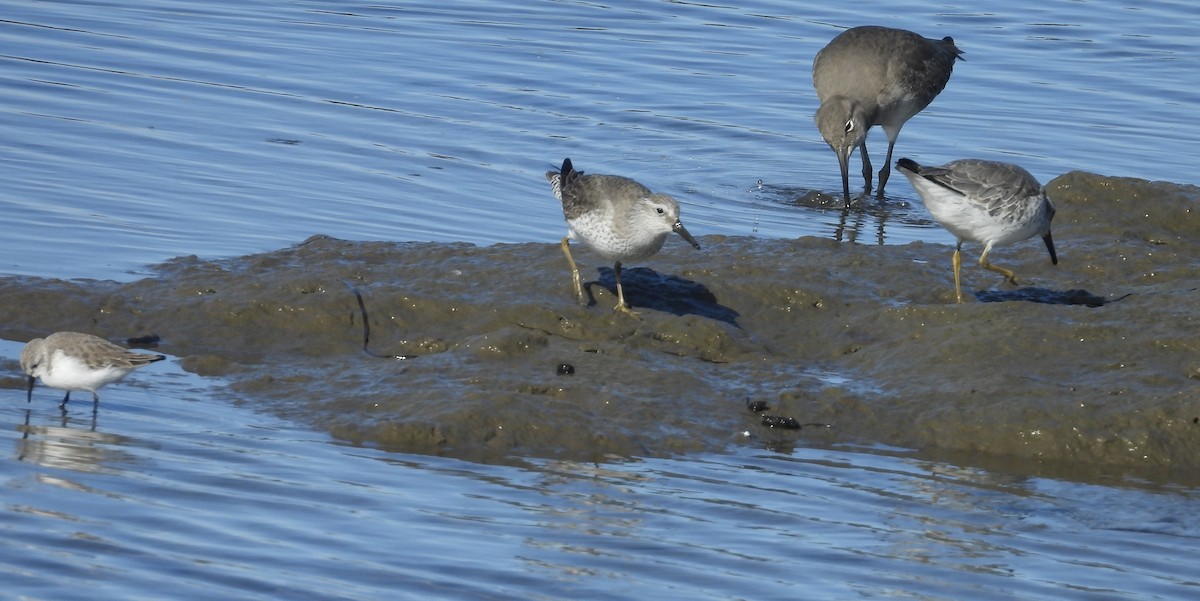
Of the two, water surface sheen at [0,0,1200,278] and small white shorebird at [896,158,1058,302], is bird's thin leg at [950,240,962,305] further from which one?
water surface sheen at [0,0,1200,278]

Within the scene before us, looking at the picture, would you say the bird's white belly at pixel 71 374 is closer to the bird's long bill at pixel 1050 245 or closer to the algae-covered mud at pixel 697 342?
the algae-covered mud at pixel 697 342

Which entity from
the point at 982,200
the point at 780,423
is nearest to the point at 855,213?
the point at 982,200

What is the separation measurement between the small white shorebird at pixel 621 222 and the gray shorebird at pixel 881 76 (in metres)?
5.05

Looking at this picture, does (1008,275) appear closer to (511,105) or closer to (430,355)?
(430,355)

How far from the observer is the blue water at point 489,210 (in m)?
6.71

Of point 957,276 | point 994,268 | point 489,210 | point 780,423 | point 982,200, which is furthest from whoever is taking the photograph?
point 489,210

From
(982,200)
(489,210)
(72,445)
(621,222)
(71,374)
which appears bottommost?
(72,445)

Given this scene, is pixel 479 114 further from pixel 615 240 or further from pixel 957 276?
pixel 957 276

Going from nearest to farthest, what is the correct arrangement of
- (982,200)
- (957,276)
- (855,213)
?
1. (982,200)
2. (957,276)
3. (855,213)

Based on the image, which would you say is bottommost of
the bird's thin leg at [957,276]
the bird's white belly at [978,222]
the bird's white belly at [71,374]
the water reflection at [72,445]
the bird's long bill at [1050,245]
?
the water reflection at [72,445]

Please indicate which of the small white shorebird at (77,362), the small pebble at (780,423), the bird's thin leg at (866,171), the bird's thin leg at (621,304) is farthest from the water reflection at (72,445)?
the bird's thin leg at (866,171)

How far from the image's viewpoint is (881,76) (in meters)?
15.1

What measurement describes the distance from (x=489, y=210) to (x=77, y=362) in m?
5.27

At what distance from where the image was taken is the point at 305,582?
6.35 meters
